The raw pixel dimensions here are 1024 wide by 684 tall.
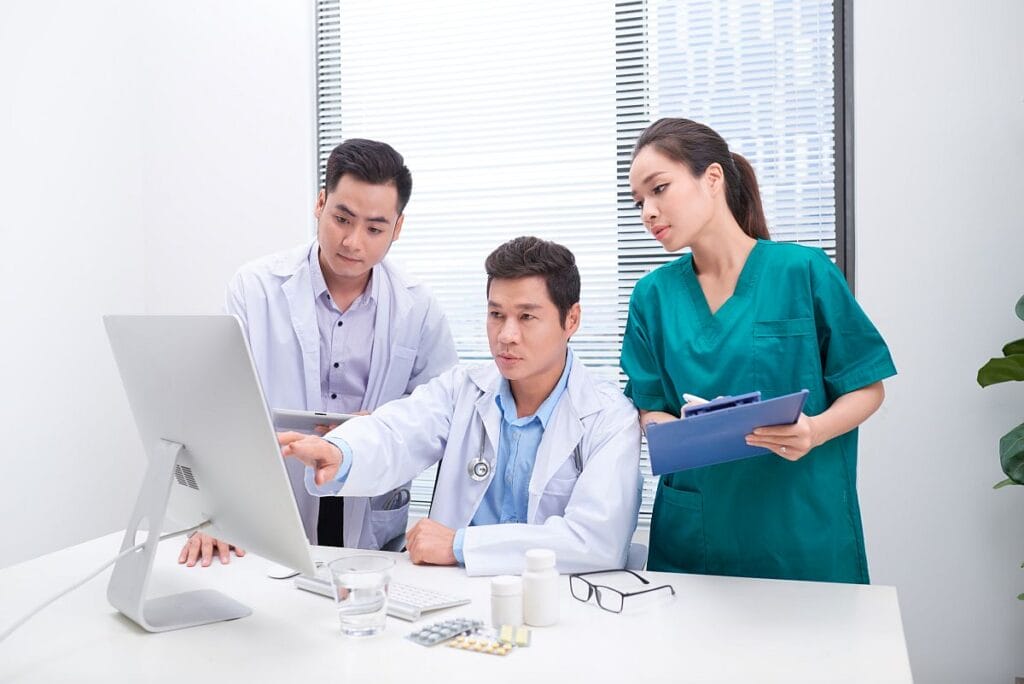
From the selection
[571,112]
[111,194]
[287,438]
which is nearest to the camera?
[287,438]

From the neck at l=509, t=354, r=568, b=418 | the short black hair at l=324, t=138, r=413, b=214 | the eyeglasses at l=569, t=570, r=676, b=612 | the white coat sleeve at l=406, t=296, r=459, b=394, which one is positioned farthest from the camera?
the white coat sleeve at l=406, t=296, r=459, b=394

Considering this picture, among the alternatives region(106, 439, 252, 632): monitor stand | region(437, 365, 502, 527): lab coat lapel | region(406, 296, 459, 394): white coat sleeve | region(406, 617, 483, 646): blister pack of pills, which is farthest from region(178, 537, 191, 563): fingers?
region(406, 296, 459, 394): white coat sleeve

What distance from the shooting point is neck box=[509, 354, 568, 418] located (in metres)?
1.86

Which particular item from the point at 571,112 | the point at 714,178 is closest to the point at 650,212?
the point at 714,178

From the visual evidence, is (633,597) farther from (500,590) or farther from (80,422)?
(80,422)

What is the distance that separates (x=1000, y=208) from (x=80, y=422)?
3.08 metres

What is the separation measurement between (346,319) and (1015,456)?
178cm

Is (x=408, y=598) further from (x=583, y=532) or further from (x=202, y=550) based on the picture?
(x=202, y=550)

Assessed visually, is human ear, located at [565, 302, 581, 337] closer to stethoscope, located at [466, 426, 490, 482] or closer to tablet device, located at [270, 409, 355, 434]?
stethoscope, located at [466, 426, 490, 482]

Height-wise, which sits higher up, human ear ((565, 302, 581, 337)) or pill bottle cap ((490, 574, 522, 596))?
human ear ((565, 302, 581, 337))

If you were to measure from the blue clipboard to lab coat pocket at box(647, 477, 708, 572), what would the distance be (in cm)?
37

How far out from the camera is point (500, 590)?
1.26 m

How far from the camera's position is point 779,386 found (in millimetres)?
1654

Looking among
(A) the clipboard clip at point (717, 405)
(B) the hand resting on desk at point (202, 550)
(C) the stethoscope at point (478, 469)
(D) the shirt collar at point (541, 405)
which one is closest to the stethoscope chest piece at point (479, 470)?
(C) the stethoscope at point (478, 469)
